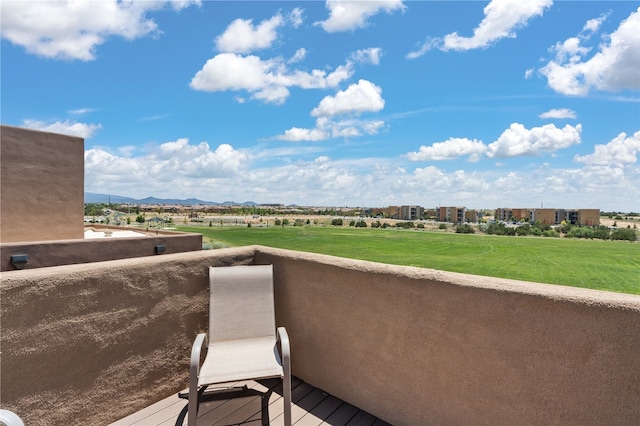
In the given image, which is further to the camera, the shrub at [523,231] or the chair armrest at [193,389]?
the shrub at [523,231]

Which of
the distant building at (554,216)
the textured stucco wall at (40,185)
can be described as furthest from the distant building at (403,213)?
the textured stucco wall at (40,185)

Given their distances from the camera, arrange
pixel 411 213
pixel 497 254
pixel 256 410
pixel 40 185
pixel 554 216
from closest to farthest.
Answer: pixel 256 410 → pixel 40 185 → pixel 497 254 → pixel 554 216 → pixel 411 213

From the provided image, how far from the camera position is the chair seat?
207 cm

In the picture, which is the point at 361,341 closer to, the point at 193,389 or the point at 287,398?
the point at 287,398

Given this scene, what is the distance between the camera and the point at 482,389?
6.11 feet

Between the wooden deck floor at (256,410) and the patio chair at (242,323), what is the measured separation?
0.64 ft

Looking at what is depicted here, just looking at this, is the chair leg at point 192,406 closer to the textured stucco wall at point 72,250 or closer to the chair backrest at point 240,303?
the chair backrest at point 240,303

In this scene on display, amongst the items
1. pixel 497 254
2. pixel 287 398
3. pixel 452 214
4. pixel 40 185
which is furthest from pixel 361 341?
pixel 452 214

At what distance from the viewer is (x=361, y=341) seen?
7.88 feet

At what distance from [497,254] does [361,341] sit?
7760 centimetres

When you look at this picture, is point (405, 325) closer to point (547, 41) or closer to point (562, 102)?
point (547, 41)

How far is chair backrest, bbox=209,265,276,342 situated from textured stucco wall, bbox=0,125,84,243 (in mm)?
6374

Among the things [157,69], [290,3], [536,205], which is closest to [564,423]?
[290,3]

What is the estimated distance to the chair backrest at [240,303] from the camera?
8.43 ft
